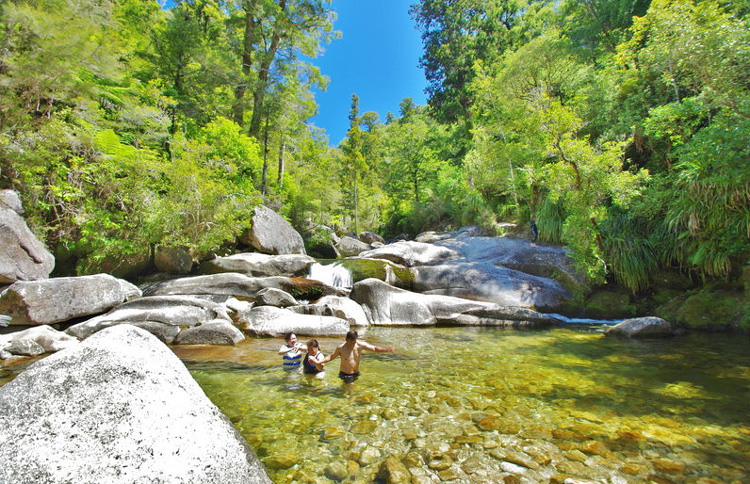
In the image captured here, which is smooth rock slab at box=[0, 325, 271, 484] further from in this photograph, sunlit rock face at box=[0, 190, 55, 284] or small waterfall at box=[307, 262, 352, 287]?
small waterfall at box=[307, 262, 352, 287]

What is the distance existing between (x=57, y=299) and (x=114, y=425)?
7.56m

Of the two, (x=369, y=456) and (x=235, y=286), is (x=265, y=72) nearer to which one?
(x=235, y=286)

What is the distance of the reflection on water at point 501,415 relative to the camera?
2.66 metres

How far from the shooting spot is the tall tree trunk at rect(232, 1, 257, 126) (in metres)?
18.9

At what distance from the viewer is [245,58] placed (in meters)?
20.4

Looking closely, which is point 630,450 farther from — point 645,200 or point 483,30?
point 483,30

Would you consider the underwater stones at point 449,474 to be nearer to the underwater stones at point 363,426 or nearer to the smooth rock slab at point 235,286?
the underwater stones at point 363,426

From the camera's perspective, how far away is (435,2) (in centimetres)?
3127

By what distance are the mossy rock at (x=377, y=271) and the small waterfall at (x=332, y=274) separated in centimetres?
23

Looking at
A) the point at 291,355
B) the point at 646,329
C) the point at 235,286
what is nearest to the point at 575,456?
the point at 291,355

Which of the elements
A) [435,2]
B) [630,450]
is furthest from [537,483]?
[435,2]

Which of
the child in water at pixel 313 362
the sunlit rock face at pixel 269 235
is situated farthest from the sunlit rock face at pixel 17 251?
the child in water at pixel 313 362

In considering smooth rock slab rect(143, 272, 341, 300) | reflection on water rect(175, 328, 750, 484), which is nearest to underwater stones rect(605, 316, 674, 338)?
reflection on water rect(175, 328, 750, 484)

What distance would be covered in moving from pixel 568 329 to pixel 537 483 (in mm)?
7224
